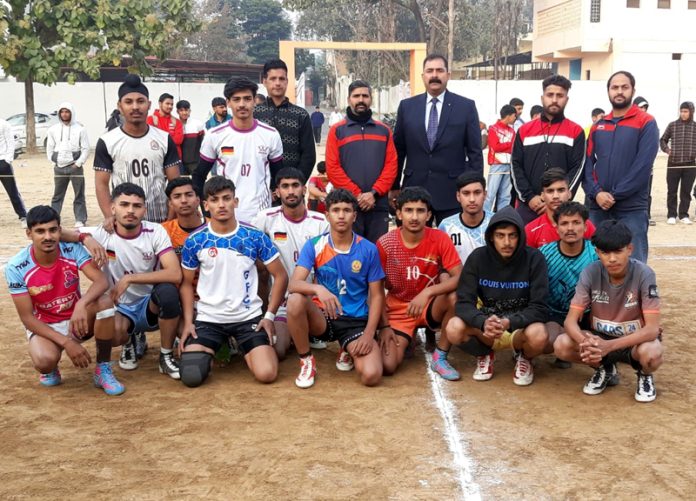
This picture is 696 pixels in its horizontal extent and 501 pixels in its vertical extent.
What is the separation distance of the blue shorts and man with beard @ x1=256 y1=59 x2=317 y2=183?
1.79 meters

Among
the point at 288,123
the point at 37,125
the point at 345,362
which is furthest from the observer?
the point at 37,125

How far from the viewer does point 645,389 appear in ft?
16.6

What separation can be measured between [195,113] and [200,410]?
31825 millimetres

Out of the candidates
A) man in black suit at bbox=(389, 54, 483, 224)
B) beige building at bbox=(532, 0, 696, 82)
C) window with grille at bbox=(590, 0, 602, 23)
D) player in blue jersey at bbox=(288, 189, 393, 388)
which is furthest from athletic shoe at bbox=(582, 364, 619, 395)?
window with grille at bbox=(590, 0, 602, 23)

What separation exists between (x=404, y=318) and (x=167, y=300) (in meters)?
1.78

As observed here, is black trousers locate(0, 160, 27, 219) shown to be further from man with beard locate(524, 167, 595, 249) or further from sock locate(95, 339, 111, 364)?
man with beard locate(524, 167, 595, 249)

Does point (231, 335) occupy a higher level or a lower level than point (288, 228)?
lower

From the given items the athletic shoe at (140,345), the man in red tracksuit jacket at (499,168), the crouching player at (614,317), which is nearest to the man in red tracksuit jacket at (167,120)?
the man in red tracksuit jacket at (499,168)

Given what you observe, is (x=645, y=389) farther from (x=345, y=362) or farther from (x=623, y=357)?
(x=345, y=362)

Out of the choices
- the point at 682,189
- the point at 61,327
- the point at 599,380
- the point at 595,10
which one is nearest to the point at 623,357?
the point at 599,380

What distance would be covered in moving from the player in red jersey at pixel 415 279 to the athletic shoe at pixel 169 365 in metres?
1.53

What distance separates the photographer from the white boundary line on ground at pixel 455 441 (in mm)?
3885

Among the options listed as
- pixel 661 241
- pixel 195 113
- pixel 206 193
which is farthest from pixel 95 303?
pixel 195 113

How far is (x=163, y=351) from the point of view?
18.9 ft
